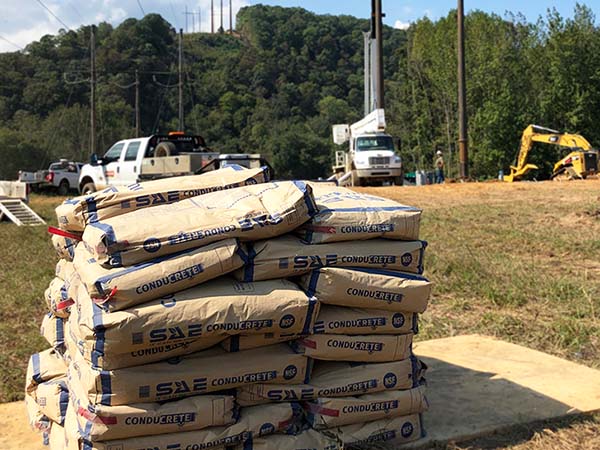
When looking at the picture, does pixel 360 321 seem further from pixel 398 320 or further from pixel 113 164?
pixel 113 164

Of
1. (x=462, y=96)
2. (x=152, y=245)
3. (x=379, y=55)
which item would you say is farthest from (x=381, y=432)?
(x=462, y=96)

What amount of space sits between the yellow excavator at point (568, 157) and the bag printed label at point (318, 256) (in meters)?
24.6

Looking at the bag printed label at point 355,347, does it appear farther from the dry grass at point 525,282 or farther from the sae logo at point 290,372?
the dry grass at point 525,282

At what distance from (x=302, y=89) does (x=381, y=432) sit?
82.1m

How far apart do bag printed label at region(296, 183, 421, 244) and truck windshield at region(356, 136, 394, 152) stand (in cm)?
2268

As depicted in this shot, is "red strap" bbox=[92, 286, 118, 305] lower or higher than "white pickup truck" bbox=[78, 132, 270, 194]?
lower

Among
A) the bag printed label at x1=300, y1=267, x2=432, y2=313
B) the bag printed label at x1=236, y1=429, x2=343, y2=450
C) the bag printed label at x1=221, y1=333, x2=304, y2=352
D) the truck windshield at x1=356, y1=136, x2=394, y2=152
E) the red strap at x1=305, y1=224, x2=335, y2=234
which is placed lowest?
the bag printed label at x1=236, y1=429, x2=343, y2=450

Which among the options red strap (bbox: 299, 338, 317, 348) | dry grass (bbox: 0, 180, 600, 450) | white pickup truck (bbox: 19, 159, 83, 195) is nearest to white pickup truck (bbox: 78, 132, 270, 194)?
dry grass (bbox: 0, 180, 600, 450)

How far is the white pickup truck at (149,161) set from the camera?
17547 millimetres

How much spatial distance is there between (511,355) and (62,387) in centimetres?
301

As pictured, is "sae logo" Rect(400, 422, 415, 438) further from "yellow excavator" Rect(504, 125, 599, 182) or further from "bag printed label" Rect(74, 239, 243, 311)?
"yellow excavator" Rect(504, 125, 599, 182)

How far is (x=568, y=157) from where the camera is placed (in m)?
27.2

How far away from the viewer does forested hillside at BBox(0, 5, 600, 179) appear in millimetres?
44031

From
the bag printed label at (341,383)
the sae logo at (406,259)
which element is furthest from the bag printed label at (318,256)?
the bag printed label at (341,383)
